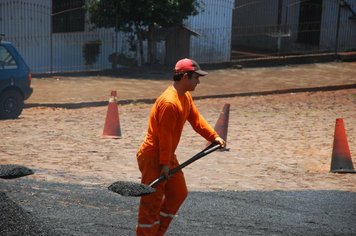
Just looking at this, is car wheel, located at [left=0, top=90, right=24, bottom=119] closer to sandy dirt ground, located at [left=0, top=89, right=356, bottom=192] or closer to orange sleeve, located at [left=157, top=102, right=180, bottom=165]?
sandy dirt ground, located at [left=0, top=89, right=356, bottom=192]

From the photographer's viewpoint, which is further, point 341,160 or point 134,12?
point 134,12

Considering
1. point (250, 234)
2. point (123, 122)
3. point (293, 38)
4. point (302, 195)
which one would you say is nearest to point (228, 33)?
A: point (293, 38)

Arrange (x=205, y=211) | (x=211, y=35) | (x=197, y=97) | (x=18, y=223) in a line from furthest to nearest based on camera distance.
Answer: (x=211, y=35), (x=197, y=97), (x=205, y=211), (x=18, y=223)

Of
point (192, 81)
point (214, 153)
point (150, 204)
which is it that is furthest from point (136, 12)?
point (150, 204)

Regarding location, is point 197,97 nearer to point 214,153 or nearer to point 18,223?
point 214,153

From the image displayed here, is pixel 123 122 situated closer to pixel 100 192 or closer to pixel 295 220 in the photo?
pixel 100 192

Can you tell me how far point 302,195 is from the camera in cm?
630

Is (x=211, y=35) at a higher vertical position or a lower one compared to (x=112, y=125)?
higher

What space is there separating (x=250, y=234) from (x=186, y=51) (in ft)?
48.8

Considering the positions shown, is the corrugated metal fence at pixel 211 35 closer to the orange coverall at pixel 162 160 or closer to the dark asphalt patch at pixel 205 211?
the dark asphalt patch at pixel 205 211

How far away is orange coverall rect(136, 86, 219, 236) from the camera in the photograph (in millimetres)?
4465

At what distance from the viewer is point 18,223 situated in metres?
4.79

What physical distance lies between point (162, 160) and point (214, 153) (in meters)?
4.17

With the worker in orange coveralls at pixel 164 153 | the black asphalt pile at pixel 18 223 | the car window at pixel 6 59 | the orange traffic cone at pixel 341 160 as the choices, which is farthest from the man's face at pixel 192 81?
the car window at pixel 6 59
